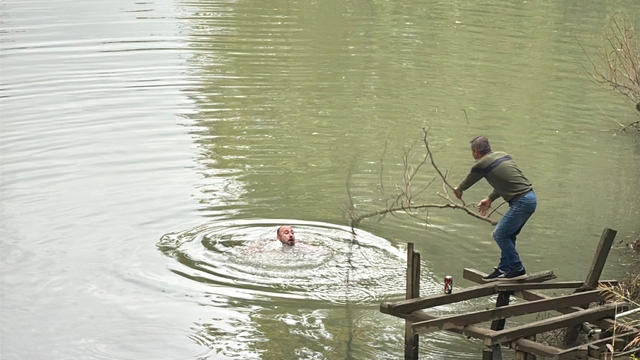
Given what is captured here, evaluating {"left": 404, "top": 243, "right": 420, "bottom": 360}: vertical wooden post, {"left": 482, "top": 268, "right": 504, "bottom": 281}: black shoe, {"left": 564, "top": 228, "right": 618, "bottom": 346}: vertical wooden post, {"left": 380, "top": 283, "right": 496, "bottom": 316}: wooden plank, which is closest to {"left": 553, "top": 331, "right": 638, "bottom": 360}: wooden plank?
{"left": 564, "top": 228, "right": 618, "bottom": 346}: vertical wooden post

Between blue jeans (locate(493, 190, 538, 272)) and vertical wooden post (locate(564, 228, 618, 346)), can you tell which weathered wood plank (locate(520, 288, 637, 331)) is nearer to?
vertical wooden post (locate(564, 228, 618, 346))

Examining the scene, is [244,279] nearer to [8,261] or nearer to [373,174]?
[8,261]

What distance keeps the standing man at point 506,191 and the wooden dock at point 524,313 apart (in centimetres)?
28

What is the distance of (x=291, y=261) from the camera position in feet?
44.4

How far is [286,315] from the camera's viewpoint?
39.8 feet

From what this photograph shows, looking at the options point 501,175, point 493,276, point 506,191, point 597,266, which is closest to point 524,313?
point 493,276

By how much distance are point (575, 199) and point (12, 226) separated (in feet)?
30.8

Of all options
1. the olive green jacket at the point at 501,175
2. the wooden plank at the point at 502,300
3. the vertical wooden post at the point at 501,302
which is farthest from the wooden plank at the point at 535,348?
the olive green jacket at the point at 501,175

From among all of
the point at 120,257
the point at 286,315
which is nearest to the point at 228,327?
the point at 286,315

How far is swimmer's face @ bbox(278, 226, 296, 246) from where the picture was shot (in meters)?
13.5

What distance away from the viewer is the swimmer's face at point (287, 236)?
1353 centimetres

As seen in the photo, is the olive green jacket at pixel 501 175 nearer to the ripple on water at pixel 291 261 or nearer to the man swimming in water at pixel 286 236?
the ripple on water at pixel 291 261

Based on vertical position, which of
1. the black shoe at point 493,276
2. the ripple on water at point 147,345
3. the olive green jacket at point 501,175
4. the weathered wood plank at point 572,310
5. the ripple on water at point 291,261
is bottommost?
the ripple on water at point 147,345

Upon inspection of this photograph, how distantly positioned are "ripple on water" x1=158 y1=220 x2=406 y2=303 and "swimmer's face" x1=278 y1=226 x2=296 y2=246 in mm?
132
